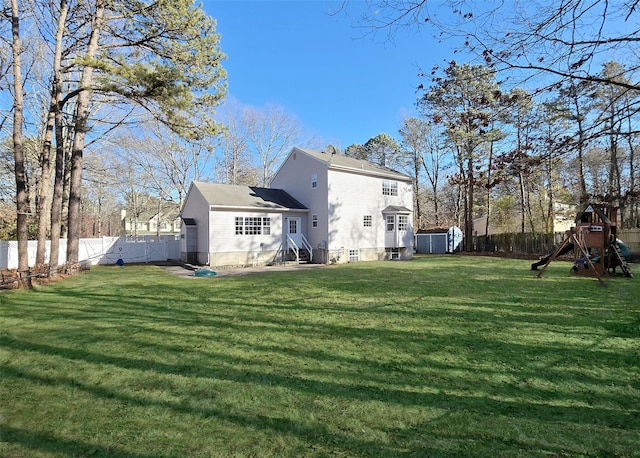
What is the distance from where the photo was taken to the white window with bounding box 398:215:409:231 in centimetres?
2152

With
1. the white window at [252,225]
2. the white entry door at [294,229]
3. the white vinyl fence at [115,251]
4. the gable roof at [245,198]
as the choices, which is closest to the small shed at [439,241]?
the gable roof at [245,198]

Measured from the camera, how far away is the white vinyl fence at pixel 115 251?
1591 centimetres

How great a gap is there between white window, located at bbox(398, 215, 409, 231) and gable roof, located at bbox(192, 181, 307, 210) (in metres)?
6.54

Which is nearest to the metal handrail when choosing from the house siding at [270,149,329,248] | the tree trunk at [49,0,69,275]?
the house siding at [270,149,329,248]

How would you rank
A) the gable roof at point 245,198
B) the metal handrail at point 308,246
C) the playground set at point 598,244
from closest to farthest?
the playground set at point 598,244 < the gable roof at point 245,198 < the metal handrail at point 308,246

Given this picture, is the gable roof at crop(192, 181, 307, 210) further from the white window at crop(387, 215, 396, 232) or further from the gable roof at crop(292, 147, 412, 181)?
the white window at crop(387, 215, 396, 232)

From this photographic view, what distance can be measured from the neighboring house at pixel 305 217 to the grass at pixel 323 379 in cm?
997

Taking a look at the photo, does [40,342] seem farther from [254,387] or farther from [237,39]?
[237,39]

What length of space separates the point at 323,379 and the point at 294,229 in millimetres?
15946

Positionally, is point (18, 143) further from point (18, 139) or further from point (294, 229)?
point (294, 229)

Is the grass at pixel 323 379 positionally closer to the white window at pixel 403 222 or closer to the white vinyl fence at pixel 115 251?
the white vinyl fence at pixel 115 251

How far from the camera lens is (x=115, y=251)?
19.0m

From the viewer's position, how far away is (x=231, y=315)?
638 centimetres

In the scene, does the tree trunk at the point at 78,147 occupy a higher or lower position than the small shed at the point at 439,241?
higher
